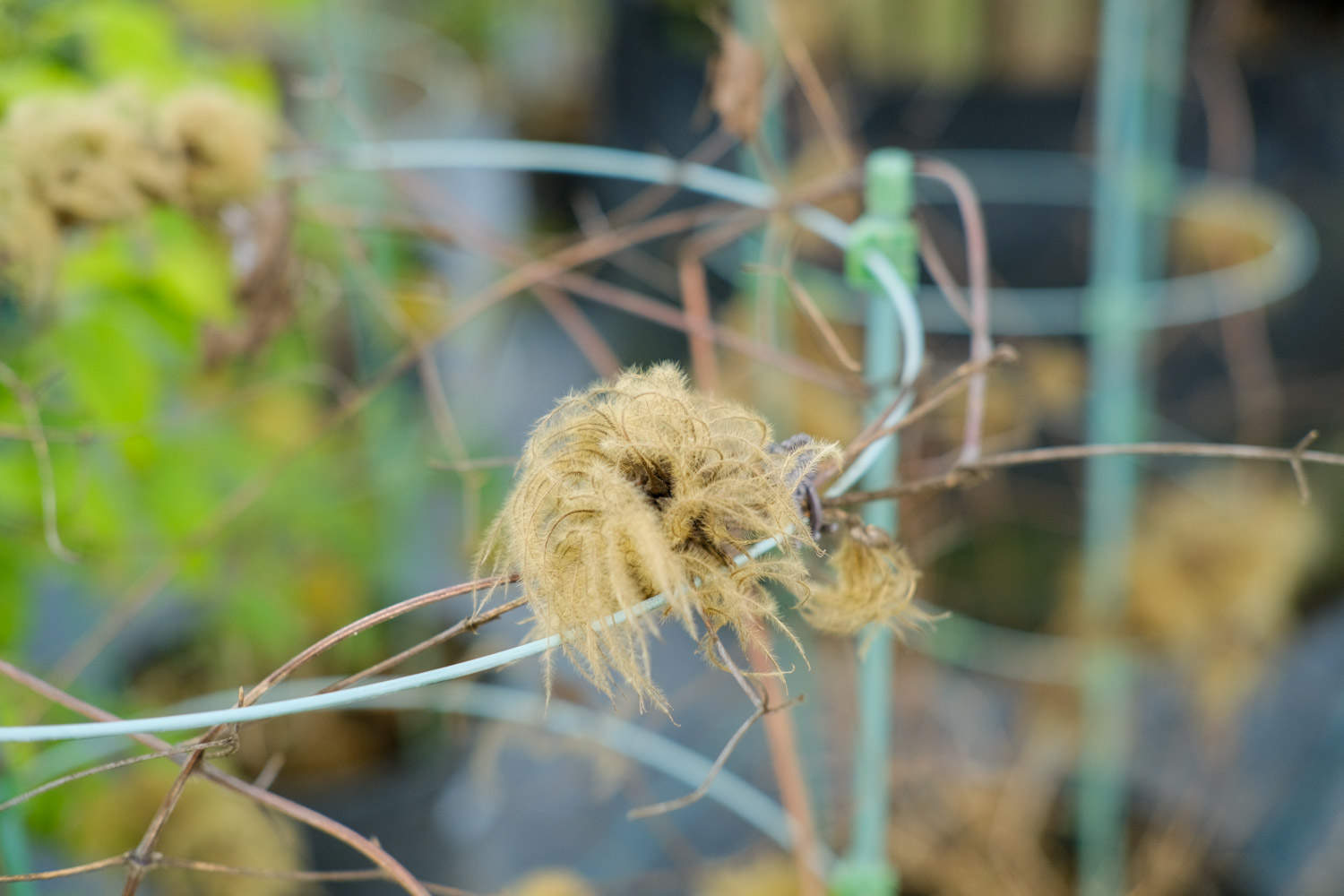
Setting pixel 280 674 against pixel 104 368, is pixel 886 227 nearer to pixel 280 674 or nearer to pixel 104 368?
pixel 280 674

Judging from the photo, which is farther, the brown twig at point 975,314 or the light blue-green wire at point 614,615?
the brown twig at point 975,314

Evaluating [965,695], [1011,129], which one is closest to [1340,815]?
[965,695]

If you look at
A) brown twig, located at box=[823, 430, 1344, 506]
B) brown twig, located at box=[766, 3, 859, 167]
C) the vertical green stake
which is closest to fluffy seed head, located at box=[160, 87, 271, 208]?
brown twig, located at box=[766, 3, 859, 167]

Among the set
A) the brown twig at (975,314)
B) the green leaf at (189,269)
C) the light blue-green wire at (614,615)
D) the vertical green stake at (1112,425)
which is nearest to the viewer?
the light blue-green wire at (614,615)

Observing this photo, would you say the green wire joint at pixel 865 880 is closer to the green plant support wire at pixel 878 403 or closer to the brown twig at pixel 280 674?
the green plant support wire at pixel 878 403

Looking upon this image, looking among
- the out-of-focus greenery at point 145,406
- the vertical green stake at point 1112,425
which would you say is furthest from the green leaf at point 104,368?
the vertical green stake at point 1112,425

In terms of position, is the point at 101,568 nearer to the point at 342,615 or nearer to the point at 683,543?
the point at 342,615

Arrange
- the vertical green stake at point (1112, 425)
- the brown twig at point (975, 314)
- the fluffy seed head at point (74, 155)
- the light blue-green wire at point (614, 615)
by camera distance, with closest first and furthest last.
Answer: the light blue-green wire at point (614, 615), the brown twig at point (975, 314), the fluffy seed head at point (74, 155), the vertical green stake at point (1112, 425)
